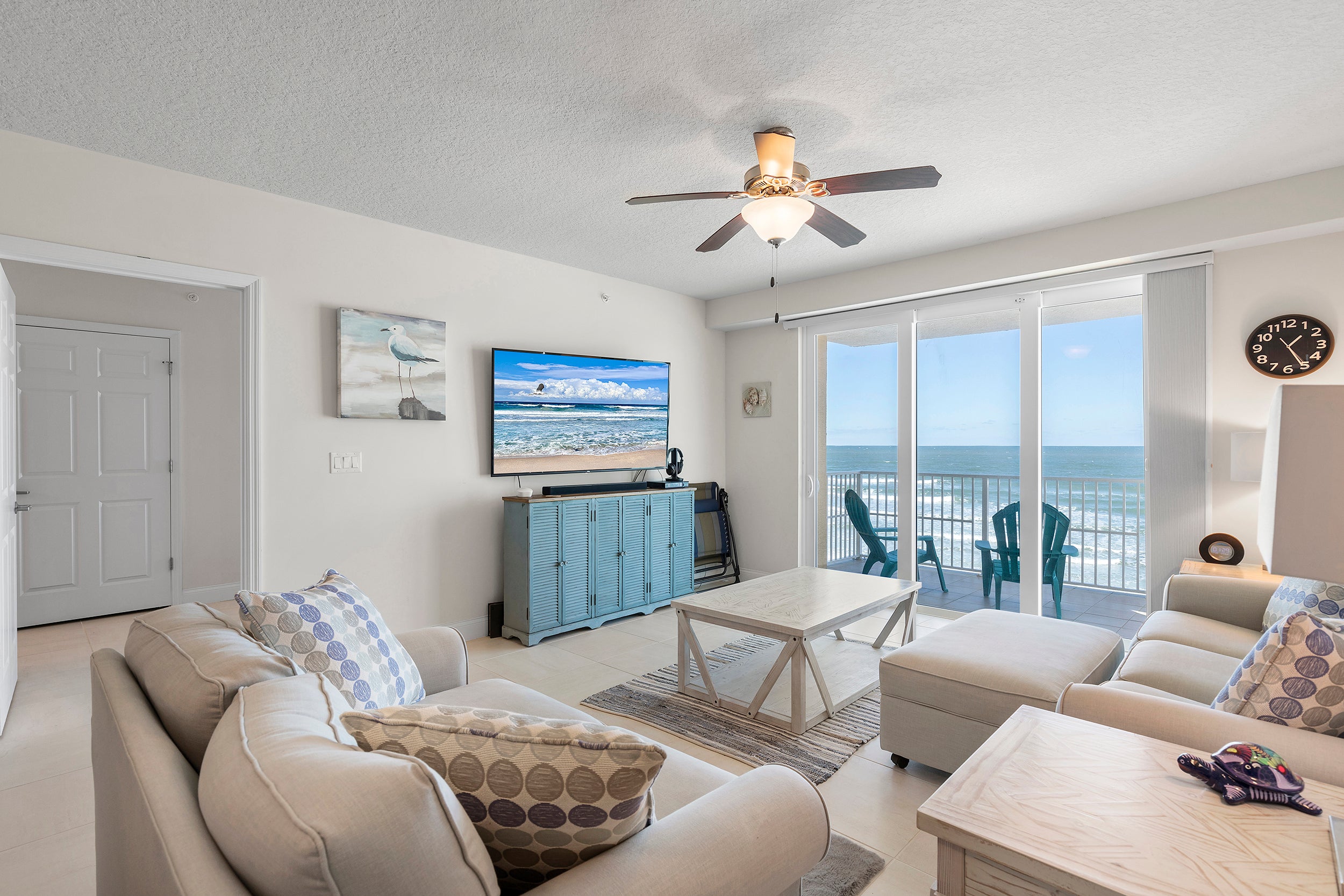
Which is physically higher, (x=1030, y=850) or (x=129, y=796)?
(x=129, y=796)

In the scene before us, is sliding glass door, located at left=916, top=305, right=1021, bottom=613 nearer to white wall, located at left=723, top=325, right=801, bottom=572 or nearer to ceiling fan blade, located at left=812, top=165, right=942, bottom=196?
white wall, located at left=723, top=325, right=801, bottom=572

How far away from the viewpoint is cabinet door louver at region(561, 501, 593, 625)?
13.6ft

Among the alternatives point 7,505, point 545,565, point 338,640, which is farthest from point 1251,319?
point 7,505

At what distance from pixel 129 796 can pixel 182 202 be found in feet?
9.93

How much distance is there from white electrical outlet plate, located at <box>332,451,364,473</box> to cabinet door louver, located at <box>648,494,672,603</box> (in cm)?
196

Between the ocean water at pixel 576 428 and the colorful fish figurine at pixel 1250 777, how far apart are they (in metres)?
3.73

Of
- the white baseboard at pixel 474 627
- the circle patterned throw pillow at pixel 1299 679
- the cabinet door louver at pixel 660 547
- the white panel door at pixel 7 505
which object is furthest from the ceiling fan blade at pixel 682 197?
the white baseboard at pixel 474 627

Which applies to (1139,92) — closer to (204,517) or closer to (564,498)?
(564,498)

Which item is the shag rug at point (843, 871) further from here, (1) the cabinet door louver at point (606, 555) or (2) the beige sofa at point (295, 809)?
(1) the cabinet door louver at point (606, 555)

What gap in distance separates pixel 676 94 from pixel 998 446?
10.7ft

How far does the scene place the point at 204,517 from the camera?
493 centimetres

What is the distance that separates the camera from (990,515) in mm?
4426

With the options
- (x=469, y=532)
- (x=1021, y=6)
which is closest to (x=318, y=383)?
(x=469, y=532)

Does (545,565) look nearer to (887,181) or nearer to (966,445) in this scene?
(887,181)
